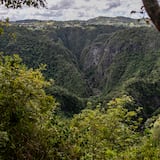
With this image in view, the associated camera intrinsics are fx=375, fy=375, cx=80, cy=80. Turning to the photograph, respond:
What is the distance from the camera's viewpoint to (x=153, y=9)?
13.7ft

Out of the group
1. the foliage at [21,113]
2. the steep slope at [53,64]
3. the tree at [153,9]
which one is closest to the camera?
the tree at [153,9]

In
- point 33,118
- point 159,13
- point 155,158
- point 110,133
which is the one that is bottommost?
point 110,133

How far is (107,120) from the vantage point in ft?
48.5

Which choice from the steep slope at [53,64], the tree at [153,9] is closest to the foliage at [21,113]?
the tree at [153,9]

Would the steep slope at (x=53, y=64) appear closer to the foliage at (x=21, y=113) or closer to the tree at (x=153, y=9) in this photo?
the foliage at (x=21, y=113)

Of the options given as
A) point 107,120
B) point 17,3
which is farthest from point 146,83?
point 17,3

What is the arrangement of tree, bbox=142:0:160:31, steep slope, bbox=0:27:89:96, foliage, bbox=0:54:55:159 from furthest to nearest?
steep slope, bbox=0:27:89:96, foliage, bbox=0:54:55:159, tree, bbox=142:0:160:31

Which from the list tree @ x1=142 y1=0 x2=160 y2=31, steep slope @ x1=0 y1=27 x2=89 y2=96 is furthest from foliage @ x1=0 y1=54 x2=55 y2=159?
steep slope @ x1=0 y1=27 x2=89 y2=96

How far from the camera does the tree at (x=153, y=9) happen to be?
13.6ft

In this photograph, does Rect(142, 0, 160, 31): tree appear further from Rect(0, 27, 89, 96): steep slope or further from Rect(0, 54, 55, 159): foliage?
Rect(0, 27, 89, 96): steep slope

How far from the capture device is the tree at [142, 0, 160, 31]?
416 centimetres

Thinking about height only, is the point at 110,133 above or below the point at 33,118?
below

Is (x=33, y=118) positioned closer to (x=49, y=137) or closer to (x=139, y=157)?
(x=49, y=137)

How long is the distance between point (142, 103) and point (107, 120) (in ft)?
406
